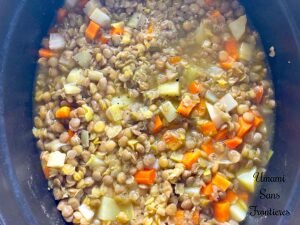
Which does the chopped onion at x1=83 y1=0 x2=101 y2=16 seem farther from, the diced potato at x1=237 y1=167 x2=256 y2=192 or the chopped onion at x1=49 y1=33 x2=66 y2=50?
the diced potato at x1=237 y1=167 x2=256 y2=192

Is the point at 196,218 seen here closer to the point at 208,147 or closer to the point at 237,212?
the point at 237,212

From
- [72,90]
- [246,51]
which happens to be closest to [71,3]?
[72,90]

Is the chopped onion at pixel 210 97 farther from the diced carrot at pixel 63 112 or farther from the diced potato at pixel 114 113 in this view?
the diced carrot at pixel 63 112

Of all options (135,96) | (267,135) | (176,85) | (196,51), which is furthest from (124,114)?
(267,135)

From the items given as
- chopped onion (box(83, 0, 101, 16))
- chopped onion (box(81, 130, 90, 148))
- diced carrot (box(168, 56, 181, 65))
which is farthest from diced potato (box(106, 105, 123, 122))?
chopped onion (box(83, 0, 101, 16))

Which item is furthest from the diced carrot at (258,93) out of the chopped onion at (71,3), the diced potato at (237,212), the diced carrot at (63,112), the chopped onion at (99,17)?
the chopped onion at (71,3)
